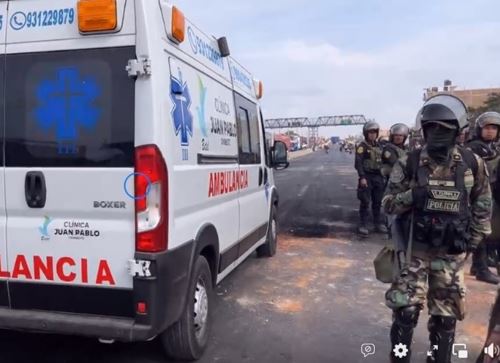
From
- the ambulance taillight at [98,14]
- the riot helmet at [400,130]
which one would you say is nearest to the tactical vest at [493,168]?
the riot helmet at [400,130]

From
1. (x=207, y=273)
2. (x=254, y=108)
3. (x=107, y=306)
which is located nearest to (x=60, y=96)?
(x=107, y=306)

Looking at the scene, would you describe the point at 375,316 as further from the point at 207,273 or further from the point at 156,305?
the point at 156,305

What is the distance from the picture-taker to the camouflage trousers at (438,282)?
3041 millimetres

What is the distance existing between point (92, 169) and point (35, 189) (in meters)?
0.40

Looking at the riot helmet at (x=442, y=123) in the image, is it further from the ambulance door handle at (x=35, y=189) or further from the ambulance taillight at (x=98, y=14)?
the ambulance door handle at (x=35, y=189)

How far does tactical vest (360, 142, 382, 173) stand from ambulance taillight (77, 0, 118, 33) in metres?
6.32

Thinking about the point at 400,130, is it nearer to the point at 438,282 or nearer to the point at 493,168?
the point at 493,168

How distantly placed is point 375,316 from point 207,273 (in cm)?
184

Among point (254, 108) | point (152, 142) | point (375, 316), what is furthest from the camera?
point (254, 108)

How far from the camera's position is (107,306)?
287 centimetres

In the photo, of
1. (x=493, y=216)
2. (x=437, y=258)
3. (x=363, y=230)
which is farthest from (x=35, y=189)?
(x=363, y=230)

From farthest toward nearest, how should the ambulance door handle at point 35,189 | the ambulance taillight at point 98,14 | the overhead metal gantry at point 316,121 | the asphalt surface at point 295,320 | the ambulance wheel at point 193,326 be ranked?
1. the overhead metal gantry at point 316,121
2. the asphalt surface at point 295,320
3. the ambulance wheel at point 193,326
4. the ambulance door handle at point 35,189
5. the ambulance taillight at point 98,14

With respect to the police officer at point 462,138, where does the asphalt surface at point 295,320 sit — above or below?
below

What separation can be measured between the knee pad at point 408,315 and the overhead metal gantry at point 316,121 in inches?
4668
